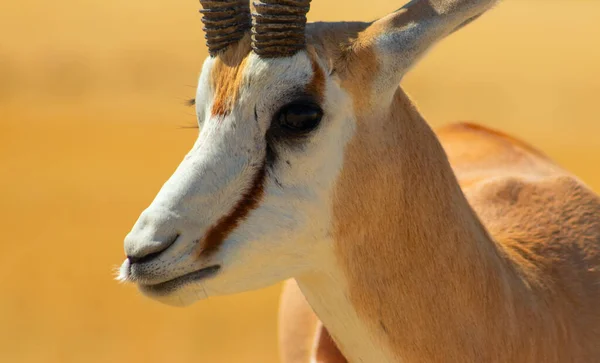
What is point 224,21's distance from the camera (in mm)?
3551

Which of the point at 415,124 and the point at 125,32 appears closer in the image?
the point at 415,124

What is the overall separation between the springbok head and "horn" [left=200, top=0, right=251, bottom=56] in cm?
14

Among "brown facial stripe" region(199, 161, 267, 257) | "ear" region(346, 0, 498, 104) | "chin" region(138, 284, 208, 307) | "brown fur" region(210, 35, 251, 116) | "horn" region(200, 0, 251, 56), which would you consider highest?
"horn" region(200, 0, 251, 56)

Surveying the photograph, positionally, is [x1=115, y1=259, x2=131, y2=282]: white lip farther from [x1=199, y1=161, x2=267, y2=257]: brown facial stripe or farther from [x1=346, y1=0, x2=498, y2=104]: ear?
[x1=346, y1=0, x2=498, y2=104]: ear

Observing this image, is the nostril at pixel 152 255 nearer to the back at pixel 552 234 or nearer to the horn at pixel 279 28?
the horn at pixel 279 28

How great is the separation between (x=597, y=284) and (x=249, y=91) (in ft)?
5.91

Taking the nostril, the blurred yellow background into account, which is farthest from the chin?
the blurred yellow background

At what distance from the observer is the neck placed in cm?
337

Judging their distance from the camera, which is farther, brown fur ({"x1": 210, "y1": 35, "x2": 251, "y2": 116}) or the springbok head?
brown fur ({"x1": 210, "y1": 35, "x2": 251, "y2": 116})

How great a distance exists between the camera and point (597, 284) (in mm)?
4195

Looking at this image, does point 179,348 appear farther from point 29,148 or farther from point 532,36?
point 532,36

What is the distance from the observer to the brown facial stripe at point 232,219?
10.4 ft

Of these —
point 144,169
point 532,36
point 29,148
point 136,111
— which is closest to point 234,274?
point 144,169

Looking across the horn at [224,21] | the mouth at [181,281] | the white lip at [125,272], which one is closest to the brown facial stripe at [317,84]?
the horn at [224,21]
